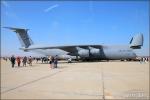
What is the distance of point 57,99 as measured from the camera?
7039 millimetres

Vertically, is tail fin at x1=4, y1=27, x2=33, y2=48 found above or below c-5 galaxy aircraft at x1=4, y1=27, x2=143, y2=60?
above

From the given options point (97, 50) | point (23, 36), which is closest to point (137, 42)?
point (97, 50)

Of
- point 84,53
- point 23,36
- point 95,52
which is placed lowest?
point 84,53

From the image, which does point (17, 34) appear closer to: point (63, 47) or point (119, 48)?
point (63, 47)

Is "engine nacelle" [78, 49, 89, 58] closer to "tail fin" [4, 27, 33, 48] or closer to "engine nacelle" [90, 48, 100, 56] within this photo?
"engine nacelle" [90, 48, 100, 56]

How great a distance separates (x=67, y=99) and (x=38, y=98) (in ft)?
2.99

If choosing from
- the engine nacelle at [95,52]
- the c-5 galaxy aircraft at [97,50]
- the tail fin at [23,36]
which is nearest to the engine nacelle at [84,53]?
the c-5 galaxy aircraft at [97,50]

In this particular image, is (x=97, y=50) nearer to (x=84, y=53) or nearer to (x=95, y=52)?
(x=95, y=52)

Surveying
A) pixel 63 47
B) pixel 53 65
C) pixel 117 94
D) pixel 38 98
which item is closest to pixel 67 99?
pixel 38 98

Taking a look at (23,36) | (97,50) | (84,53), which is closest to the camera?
(84,53)

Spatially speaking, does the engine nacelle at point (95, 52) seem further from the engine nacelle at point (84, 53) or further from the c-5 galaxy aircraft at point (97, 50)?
the engine nacelle at point (84, 53)

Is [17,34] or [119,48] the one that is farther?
[17,34]

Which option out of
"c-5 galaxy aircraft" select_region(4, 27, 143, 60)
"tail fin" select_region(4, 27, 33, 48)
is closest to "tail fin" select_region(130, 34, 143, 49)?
"c-5 galaxy aircraft" select_region(4, 27, 143, 60)

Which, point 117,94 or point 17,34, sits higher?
point 17,34
